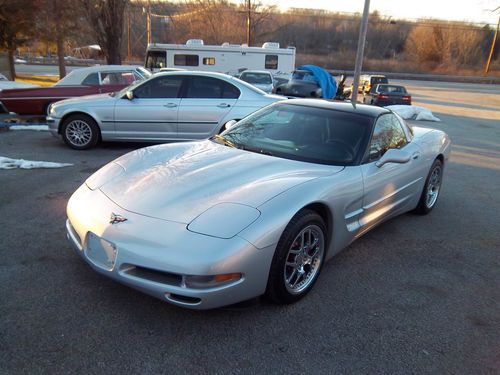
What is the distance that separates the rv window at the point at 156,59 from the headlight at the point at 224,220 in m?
21.9

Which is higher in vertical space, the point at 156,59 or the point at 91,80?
the point at 156,59

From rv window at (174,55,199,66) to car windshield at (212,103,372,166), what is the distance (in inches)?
802

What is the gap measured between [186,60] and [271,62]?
5161mm

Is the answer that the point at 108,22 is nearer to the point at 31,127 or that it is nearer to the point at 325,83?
the point at 31,127

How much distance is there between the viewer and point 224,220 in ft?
8.57

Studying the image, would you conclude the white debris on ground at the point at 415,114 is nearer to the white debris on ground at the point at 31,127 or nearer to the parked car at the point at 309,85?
the parked car at the point at 309,85

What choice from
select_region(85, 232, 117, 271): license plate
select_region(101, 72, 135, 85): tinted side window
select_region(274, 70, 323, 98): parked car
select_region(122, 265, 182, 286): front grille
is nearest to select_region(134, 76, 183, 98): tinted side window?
select_region(101, 72, 135, 85): tinted side window

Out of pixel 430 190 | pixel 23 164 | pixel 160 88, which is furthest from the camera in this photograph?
pixel 160 88

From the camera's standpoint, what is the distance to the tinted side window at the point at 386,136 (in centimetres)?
391

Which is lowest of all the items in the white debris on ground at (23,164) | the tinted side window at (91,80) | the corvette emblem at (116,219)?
the white debris on ground at (23,164)

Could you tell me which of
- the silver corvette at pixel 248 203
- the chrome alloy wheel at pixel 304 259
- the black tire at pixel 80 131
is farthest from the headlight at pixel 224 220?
the black tire at pixel 80 131

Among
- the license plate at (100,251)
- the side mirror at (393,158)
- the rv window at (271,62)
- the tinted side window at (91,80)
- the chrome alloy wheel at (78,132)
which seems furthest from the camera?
the rv window at (271,62)

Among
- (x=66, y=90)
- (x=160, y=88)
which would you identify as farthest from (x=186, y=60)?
(x=160, y=88)

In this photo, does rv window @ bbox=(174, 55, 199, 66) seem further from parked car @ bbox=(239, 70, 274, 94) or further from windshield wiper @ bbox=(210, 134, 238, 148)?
windshield wiper @ bbox=(210, 134, 238, 148)
